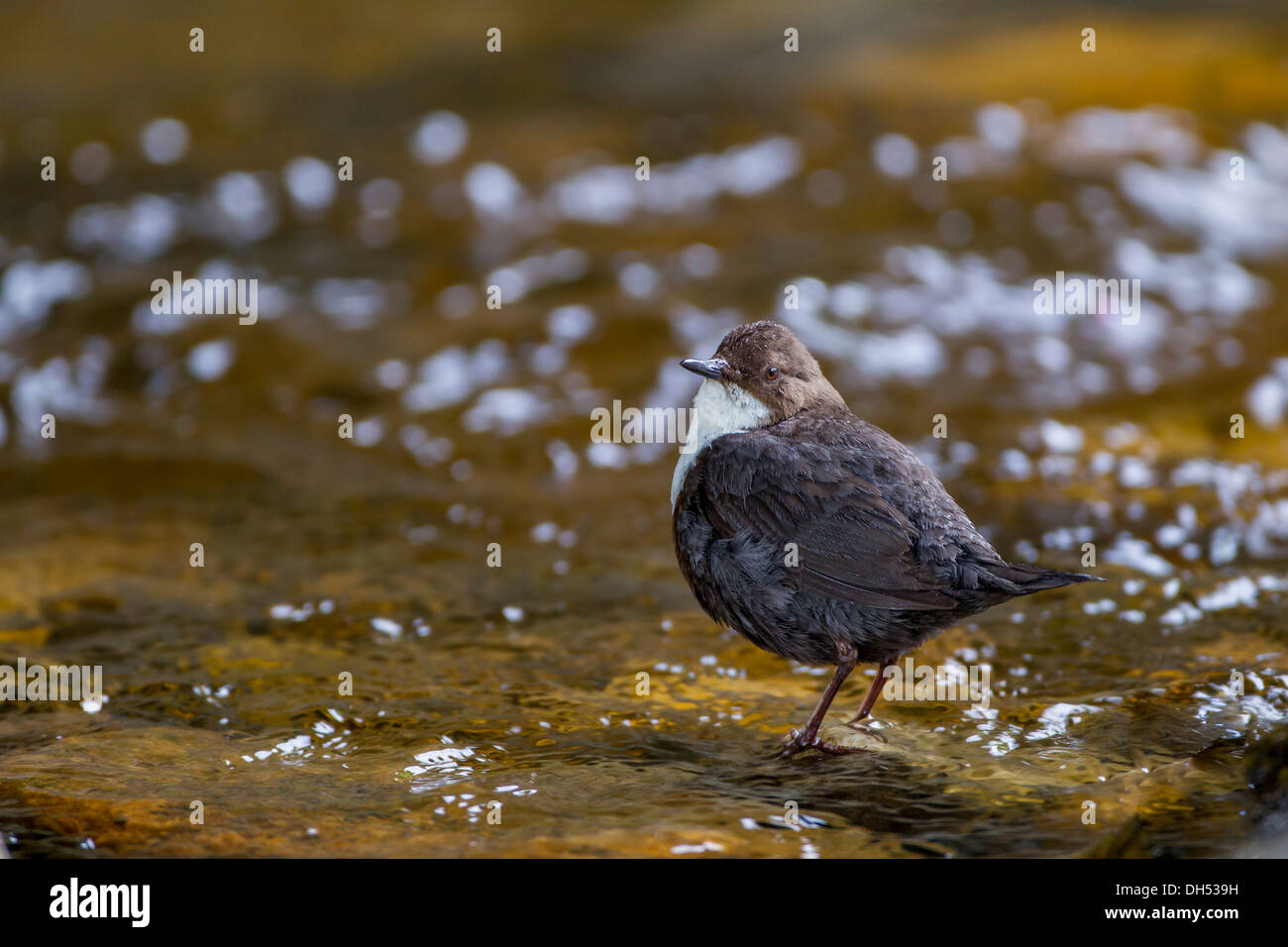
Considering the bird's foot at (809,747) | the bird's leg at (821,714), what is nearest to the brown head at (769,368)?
the bird's leg at (821,714)

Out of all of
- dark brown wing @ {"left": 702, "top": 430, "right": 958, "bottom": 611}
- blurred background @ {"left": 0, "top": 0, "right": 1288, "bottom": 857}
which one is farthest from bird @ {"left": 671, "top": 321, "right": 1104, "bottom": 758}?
blurred background @ {"left": 0, "top": 0, "right": 1288, "bottom": 857}

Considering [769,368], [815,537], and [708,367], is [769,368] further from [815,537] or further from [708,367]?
[815,537]

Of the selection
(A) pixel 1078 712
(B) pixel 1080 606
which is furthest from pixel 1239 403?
(A) pixel 1078 712

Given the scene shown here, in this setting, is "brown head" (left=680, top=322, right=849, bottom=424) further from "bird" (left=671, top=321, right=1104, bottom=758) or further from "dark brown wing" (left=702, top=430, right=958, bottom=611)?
"dark brown wing" (left=702, top=430, right=958, bottom=611)

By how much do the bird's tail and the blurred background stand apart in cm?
53

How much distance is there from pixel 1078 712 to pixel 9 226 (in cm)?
949

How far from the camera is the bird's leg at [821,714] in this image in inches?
154

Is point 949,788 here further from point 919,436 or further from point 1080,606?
point 919,436

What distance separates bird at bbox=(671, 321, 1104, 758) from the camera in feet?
12.5

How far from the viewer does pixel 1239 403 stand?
7.86 m

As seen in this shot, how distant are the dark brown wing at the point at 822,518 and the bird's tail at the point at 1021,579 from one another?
0.47 feet

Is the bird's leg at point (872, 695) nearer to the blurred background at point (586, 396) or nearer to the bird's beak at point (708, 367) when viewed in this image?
the blurred background at point (586, 396)

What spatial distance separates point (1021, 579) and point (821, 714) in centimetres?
75
